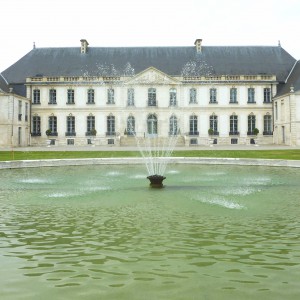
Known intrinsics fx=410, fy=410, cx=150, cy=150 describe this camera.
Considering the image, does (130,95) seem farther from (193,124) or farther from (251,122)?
(251,122)

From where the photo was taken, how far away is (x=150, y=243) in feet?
20.9

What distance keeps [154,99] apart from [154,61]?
4.41 m

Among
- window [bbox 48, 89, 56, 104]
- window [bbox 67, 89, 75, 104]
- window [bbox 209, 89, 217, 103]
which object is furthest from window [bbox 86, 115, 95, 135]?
window [bbox 209, 89, 217, 103]

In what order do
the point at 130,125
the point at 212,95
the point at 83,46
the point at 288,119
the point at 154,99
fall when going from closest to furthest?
the point at 288,119 → the point at 212,95 → the point at 154,99 → the point at 130,125 → the point at 83,46

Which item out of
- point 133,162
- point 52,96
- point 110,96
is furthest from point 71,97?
point 133,162

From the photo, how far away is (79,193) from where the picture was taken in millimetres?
11664

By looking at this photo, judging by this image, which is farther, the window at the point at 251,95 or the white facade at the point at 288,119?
the window at the point at 251,95

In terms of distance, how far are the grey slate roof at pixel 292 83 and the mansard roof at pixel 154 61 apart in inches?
35.8

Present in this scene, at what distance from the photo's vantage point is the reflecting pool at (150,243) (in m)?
4.64

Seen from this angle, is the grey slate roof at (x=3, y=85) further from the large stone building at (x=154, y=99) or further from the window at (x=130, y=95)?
the window at (x=130, y=95)

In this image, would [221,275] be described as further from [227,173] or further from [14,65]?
[14,65]

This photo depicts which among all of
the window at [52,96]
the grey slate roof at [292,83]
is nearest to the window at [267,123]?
the grey slate roof at [292,83]

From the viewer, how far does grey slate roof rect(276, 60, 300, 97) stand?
39.1 meters

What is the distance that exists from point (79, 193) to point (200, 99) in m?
33.6
